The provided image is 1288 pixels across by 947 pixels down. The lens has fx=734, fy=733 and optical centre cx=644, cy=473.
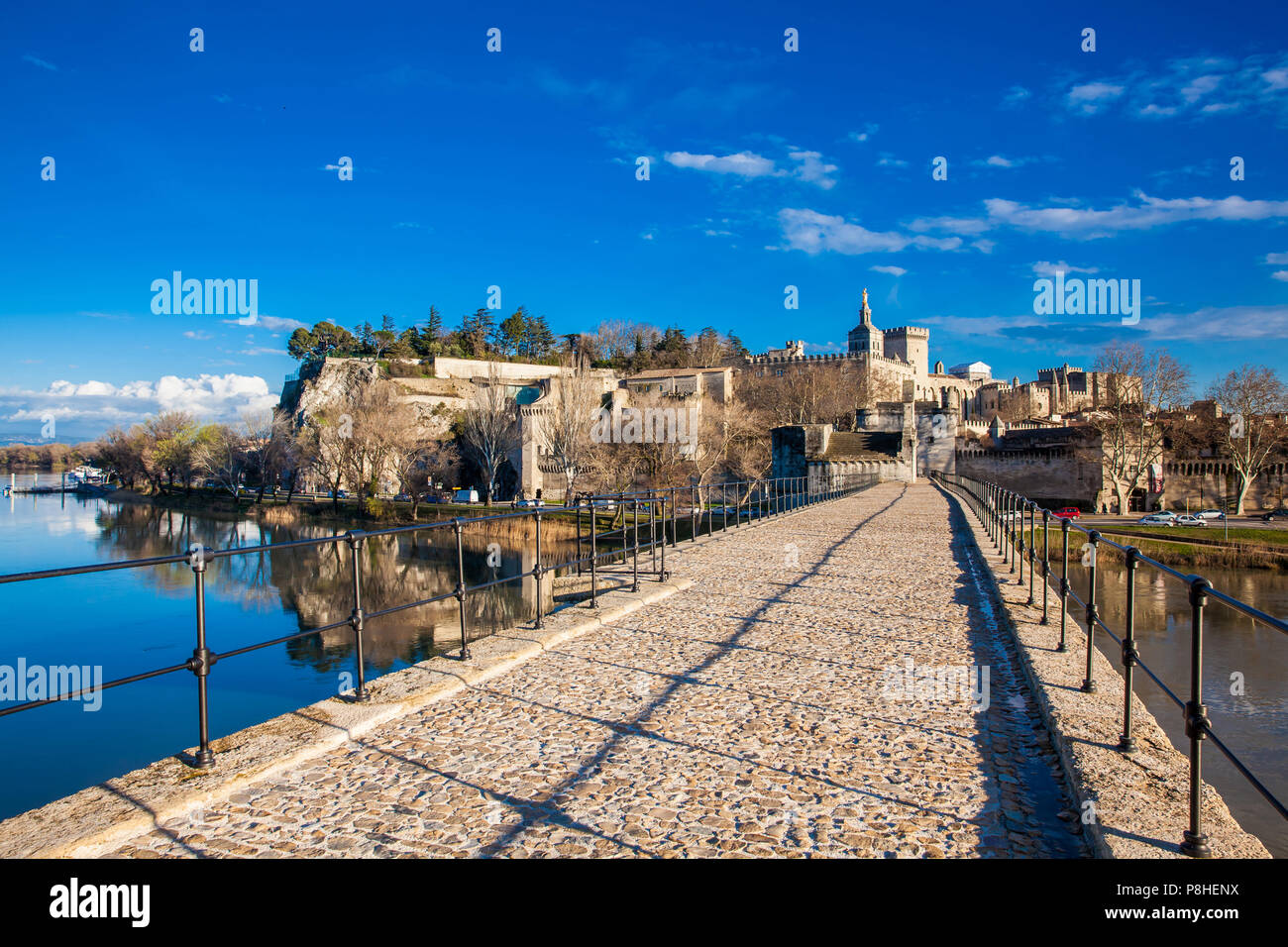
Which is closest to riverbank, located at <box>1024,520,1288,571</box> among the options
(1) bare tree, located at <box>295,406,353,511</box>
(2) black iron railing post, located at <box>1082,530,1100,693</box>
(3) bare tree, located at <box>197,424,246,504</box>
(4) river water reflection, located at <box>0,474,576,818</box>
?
(4) river water reflection, located at <box>0,474,576,818</box>

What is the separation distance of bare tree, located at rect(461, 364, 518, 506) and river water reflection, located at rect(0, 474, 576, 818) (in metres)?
8.93

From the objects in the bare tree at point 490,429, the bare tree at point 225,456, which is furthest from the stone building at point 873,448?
the bare tree at point 225,456

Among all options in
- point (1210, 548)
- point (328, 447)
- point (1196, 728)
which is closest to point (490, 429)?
point (328, 447)

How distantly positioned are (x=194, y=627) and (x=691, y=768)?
22752 millimetres

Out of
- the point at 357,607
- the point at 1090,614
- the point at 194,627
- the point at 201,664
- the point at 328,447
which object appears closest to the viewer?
the point at 201,664

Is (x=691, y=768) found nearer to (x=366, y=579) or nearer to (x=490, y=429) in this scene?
(x=366, y=579)

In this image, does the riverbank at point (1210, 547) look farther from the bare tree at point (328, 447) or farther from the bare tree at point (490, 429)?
the bare tree at point (328, 447)

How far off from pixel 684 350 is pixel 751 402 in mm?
17398

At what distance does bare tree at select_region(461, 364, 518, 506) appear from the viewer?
51.3 meters

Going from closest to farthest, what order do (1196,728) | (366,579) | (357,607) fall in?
(1196,728) → (357,607) → (366,579)

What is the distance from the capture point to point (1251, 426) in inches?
1834

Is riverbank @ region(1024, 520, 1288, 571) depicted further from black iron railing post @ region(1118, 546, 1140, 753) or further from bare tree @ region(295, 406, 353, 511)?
bare tree @ region(295, 406, 353, 511)
